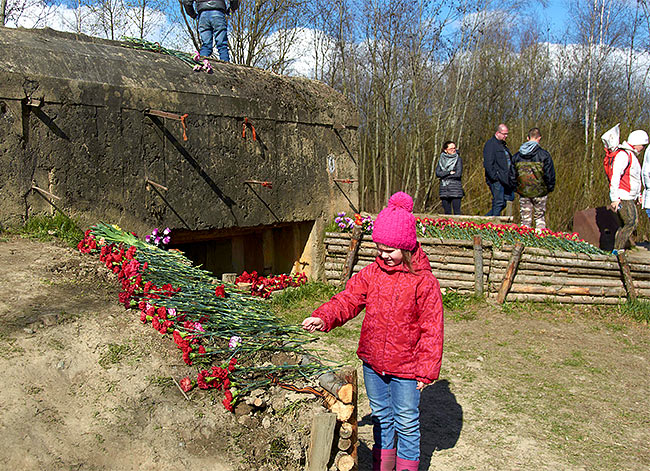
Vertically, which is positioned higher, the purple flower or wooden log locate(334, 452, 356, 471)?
the purple flower

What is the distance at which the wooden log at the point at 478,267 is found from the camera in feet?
23.5

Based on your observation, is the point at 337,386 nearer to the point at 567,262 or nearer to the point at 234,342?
the point at 234,342

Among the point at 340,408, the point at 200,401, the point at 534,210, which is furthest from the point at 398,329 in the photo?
the point at 534,210

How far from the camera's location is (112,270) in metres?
4.50

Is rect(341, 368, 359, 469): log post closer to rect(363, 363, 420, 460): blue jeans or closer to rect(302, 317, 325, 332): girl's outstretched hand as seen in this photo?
rect(363, 363, 420, 460): blue jeans

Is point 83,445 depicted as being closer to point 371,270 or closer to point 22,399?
point 22,399

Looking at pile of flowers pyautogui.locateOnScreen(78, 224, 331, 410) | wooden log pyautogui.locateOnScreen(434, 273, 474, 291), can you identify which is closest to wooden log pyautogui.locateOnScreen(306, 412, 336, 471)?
pile of flowers pyautogui.locateOnScreen(78, 224, 331, 410)

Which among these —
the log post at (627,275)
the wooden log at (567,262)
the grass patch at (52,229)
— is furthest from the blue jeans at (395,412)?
the log post at (627,275)

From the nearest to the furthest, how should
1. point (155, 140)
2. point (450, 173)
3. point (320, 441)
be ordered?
point (320, 441)
point (155, 140)
point (450, 173)

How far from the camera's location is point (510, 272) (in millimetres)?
7078

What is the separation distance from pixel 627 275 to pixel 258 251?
4.59 metres

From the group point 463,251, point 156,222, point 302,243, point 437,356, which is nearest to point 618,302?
point 463,251

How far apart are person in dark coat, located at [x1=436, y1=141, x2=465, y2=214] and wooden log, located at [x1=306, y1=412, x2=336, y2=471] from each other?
644cm

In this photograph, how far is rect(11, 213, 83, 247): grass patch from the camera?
491cm
